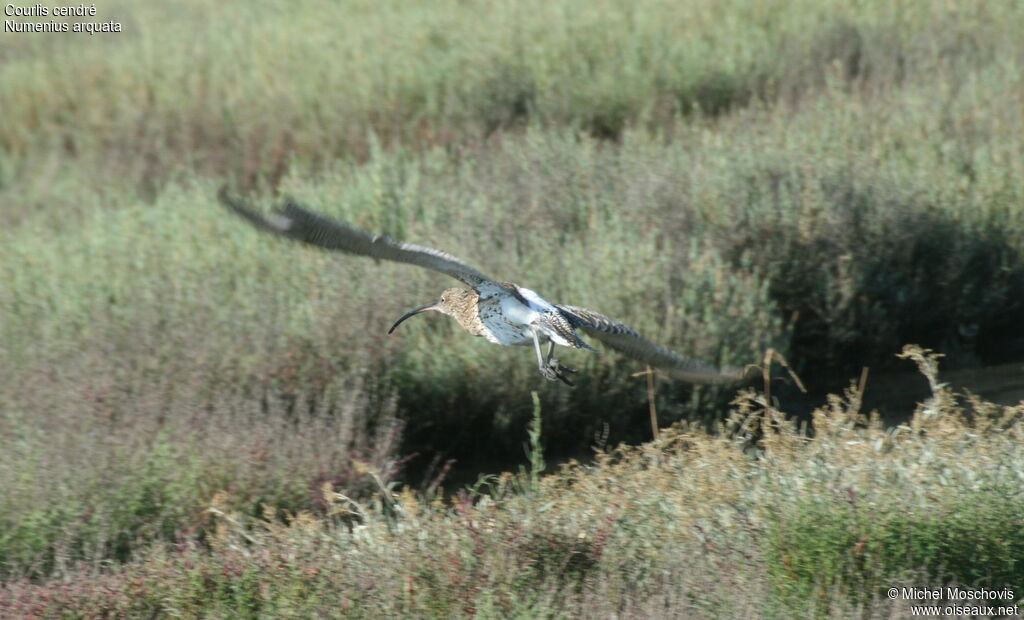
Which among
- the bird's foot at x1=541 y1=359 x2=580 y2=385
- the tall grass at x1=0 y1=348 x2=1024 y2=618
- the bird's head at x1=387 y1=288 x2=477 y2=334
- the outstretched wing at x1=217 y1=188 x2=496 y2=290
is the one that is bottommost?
the tall grass at x1=0 y1=348 x2=1024 y2=618

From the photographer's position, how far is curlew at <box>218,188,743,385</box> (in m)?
3.88

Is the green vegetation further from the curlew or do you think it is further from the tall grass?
the curlew

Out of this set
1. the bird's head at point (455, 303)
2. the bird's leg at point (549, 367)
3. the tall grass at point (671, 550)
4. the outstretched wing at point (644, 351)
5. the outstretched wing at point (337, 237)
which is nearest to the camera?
the tall grass at point (671, 550)

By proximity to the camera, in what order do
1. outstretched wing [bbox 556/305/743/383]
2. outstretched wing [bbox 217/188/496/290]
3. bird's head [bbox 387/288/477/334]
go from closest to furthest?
outstretched wing [bbox 217/188/496/290]
outstretched wing [bbox 556/305/743/383]
bird's head [bbox 387/288/477/334]

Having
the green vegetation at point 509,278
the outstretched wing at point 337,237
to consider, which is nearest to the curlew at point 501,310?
the outstretched wing at point 337,237

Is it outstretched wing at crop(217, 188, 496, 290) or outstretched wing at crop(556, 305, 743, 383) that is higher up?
outstretched wing at crop(217, 188, 496, 290)

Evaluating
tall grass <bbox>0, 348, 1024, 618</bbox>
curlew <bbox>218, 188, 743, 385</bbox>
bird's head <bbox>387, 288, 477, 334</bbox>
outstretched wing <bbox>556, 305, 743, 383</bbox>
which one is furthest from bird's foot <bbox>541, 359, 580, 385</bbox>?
bird's head <bbox>387, 288, 477, 334</bbox>

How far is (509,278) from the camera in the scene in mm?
6027

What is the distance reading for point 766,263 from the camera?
6.50 m

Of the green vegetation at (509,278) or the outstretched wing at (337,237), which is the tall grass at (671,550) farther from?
the outstretched wing at (337,237)

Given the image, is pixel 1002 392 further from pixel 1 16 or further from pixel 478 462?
pixel 1 16

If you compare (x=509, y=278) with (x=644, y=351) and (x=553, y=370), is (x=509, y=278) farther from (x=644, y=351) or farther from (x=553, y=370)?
(x=553, y=370)

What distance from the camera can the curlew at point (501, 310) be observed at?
12.7ft

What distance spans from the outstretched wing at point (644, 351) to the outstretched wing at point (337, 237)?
538mm
